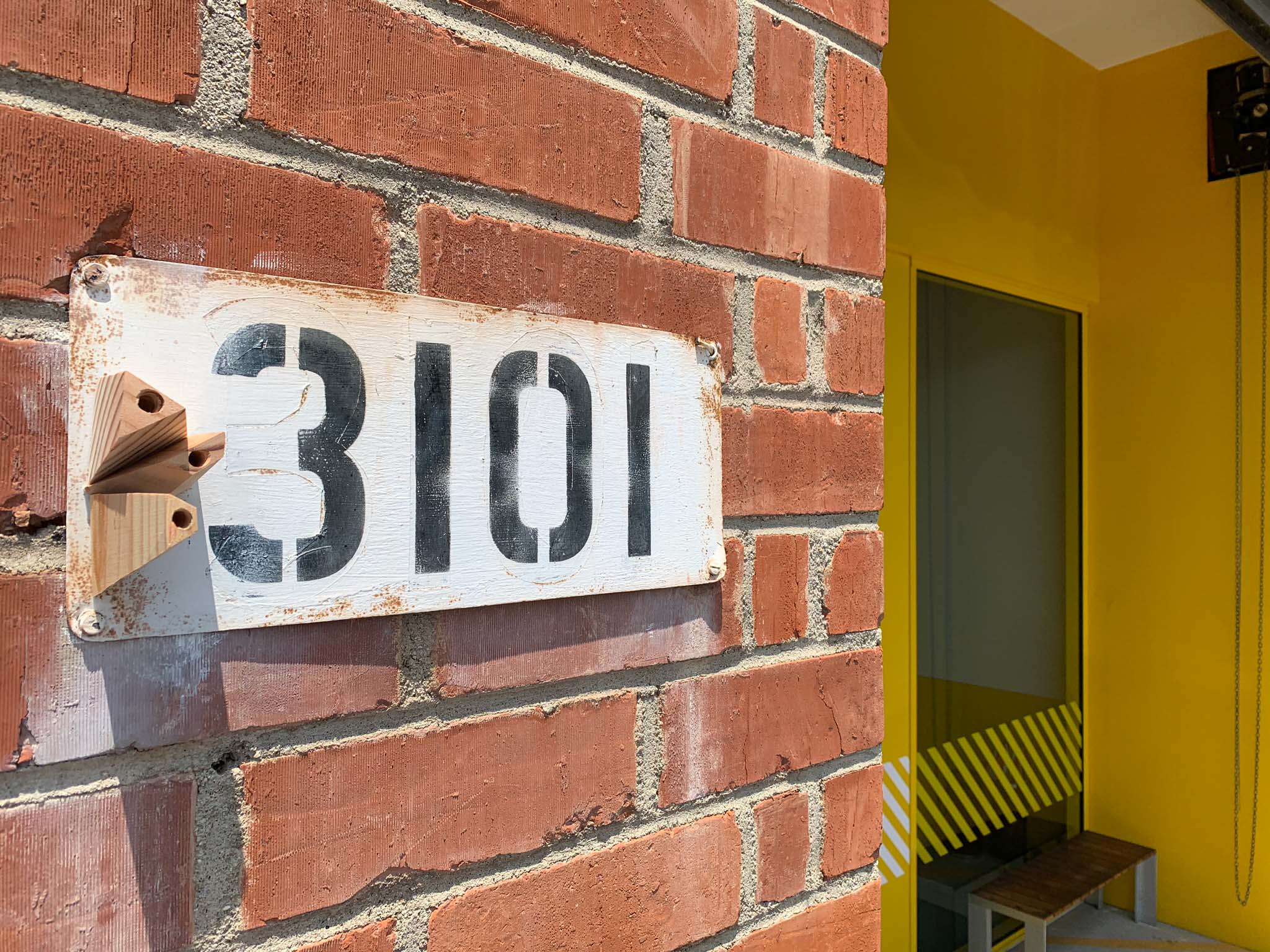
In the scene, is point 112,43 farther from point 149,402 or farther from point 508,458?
point 508,458

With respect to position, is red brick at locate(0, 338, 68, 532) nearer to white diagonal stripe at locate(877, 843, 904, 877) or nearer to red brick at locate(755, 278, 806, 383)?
red brick at locate(755, 278, 806, 383)

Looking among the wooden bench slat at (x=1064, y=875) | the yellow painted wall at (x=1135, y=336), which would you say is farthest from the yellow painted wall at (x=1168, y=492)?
the wooden bench slat at (x=1064, y=875)

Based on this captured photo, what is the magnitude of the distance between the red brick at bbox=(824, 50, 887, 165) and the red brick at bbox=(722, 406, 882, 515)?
0.23 metres

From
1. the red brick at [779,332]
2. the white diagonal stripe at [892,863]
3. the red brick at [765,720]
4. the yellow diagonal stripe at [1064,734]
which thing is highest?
the red brick at [779,332]

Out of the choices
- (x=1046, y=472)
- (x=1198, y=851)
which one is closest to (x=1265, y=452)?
(x=1046, y=472)

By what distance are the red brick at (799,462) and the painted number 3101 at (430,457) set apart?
3.7 inches

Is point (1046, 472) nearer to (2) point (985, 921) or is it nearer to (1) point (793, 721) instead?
(2) point (985, 921)

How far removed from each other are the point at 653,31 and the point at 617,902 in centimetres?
60

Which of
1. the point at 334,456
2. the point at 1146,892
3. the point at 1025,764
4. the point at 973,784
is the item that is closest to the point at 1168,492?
the point at 1025,764

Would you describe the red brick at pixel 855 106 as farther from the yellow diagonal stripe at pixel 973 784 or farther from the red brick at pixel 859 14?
the yellow diagonal stripe at pixel 973 784

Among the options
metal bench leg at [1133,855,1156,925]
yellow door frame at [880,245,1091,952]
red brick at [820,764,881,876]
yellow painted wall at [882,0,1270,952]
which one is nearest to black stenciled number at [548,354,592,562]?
red brick at [820,764,881,876]

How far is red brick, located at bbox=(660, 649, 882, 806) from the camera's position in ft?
2.13

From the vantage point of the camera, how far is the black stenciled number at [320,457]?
0.45 metres

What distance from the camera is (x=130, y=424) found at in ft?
1.28
